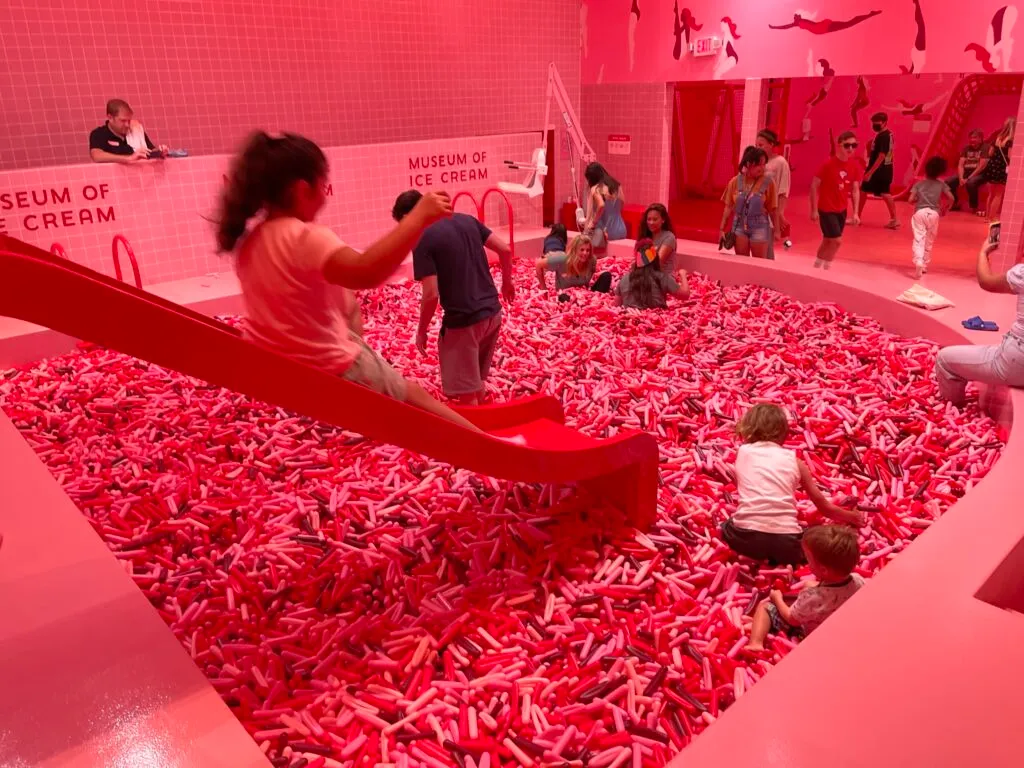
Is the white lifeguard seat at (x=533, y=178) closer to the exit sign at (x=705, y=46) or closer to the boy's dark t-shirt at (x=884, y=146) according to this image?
the exit sign at (x=705, y=46)

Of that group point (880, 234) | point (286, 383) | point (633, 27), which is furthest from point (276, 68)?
point (880, 234)

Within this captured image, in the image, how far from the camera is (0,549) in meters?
3.08

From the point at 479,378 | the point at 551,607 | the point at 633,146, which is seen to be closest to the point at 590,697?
the point at 551,607

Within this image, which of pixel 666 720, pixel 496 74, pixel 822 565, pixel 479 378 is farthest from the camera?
pixel 496 74

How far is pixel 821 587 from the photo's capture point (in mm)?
2809

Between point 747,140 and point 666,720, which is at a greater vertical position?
point 747,140

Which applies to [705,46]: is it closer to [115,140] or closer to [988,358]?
[988,358]

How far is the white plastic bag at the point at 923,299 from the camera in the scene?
619 centimetres

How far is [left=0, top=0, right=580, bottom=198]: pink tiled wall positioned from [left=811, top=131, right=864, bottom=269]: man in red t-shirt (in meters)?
4.25

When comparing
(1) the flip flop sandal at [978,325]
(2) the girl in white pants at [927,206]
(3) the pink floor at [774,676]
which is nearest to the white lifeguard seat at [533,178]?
(2) the girl in white pants at [927,206]

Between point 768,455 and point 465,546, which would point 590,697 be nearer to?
point 465,546

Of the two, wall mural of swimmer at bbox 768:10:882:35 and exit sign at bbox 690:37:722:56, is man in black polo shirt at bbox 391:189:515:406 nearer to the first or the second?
wall mural of swimmer at bbox 768:10:882:35

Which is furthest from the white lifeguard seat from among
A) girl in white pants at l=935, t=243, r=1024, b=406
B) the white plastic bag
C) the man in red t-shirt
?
girl in white pants at l=935, t=243, r=1024, b=406

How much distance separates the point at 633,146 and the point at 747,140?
202cm
